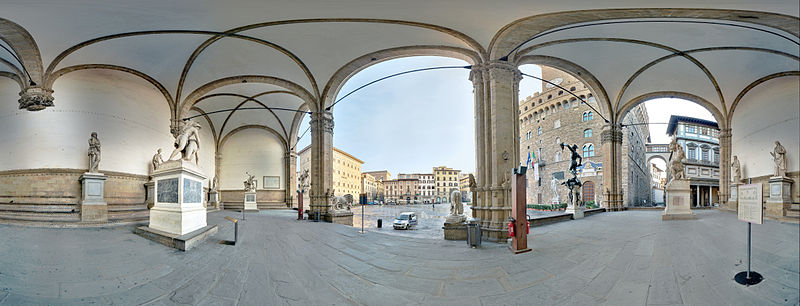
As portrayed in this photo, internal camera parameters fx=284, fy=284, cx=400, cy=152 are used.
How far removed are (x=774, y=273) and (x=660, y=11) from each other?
18.4ft

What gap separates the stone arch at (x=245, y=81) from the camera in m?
15.6

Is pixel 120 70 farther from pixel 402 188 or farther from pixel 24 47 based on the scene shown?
pixel 402 188

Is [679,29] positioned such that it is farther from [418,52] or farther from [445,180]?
[445,180]

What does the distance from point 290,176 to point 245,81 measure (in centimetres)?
1117

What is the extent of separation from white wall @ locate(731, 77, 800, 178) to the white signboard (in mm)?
174

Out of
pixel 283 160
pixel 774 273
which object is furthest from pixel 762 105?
pixel 283 160

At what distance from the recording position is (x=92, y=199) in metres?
11.4

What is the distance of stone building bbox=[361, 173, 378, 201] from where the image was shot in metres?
84.9

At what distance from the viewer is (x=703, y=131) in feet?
34.6

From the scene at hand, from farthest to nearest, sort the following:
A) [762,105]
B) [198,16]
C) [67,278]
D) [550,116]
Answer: [550,116] → [198,16] → [67,278] → [762,105]

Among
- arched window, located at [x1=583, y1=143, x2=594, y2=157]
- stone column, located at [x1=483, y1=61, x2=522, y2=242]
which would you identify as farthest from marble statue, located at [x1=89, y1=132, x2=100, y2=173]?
arched window, located at [x1=583, y1=143, x2=594, y2=157]

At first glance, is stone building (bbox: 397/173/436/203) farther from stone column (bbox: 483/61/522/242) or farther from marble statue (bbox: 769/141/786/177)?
marble statue (bbox: 769/141/786/177)

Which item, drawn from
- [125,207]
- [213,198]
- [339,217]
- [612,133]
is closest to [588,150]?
[612,133]

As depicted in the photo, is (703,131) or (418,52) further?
(418,52)
